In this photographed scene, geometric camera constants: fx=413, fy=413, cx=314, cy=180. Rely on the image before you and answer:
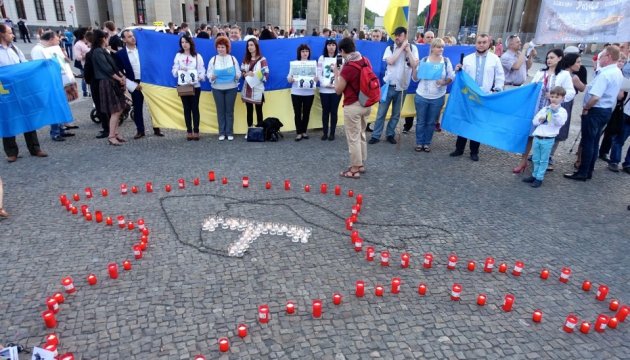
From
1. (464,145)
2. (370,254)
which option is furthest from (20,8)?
(370,254)

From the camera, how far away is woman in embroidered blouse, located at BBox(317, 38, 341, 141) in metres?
9.24

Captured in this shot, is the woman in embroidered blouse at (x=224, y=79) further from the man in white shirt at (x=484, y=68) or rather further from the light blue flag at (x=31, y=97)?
the man in white shirt at (x=484, y=68)

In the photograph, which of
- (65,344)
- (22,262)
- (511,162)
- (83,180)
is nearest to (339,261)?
(65,344)

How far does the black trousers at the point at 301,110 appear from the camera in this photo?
31.6ft

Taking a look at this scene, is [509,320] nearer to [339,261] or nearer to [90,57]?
[339,261]

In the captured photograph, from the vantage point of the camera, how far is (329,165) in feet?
26.8

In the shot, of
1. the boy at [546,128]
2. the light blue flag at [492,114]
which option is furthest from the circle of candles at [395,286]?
the light blue flag at [492,114]

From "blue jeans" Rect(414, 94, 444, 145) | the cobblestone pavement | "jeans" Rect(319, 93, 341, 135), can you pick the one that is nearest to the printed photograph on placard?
"jeans" Rect(319, 93, 341, 135)

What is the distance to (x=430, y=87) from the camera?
28.7 feet

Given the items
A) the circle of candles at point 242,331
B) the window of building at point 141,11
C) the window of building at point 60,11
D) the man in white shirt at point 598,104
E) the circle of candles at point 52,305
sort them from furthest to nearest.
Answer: the window of building at point 141,11, the window of building at point 60,11, the man in white shirt at point 598,104, the circle of candles at point 52,305, the circle of candles at point 242,331

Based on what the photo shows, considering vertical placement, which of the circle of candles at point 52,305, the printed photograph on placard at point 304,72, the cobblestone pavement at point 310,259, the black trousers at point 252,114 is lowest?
the cobblestone pavement at point 310,259

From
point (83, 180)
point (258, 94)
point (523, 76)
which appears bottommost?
point (83, 180)

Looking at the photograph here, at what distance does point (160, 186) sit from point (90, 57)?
3.65 m

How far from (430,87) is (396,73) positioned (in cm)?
88
